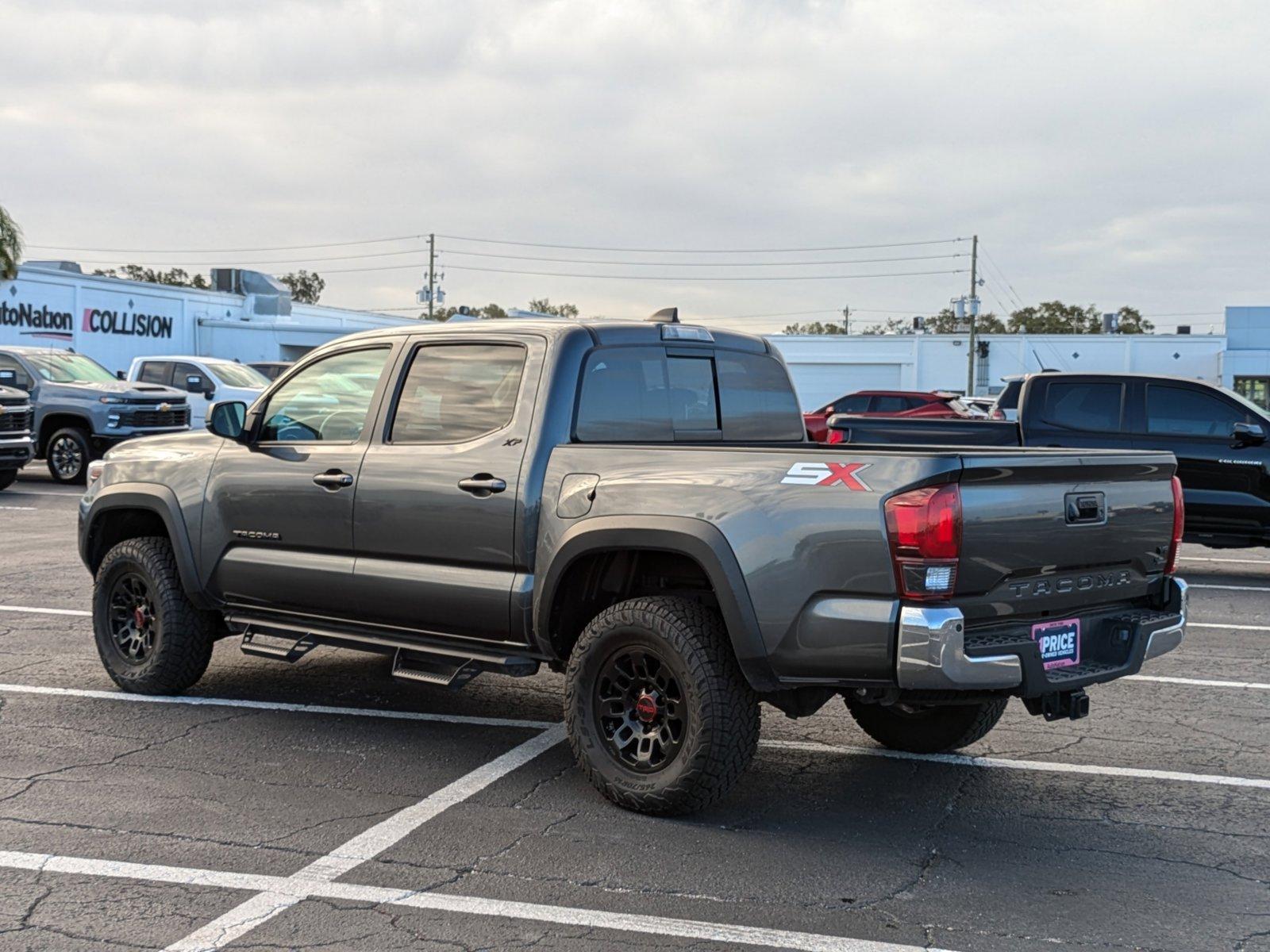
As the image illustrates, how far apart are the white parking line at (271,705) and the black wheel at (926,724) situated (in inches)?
62.5

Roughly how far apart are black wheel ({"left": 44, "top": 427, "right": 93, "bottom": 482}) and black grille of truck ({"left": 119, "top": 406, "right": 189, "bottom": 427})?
2.35 feet

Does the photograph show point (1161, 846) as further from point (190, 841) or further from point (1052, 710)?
point (190, 841)

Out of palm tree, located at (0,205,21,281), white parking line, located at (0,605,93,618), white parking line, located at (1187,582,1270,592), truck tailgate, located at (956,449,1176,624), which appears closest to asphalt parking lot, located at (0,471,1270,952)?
truck tailgate, located at (956,449,1176,624)

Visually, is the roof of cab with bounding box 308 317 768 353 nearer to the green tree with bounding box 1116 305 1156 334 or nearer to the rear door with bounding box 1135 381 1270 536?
the rear door with bounding box 1135 381 1270 536

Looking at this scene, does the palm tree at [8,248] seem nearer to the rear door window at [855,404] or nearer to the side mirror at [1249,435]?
the rear door window at [855,404]

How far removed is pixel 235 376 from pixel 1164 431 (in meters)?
17.3

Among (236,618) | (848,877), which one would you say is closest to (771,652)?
(848,877)

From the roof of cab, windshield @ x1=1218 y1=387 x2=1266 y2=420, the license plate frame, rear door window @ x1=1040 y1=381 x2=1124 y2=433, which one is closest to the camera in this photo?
the license plate frame

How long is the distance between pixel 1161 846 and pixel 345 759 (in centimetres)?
346

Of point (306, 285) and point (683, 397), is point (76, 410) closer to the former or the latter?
point (683, 397)

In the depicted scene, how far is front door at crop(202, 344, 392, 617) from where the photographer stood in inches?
249

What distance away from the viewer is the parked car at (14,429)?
1775 centimetres

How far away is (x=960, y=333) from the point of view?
65000mm

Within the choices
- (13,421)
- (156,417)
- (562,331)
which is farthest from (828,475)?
(156,417)
